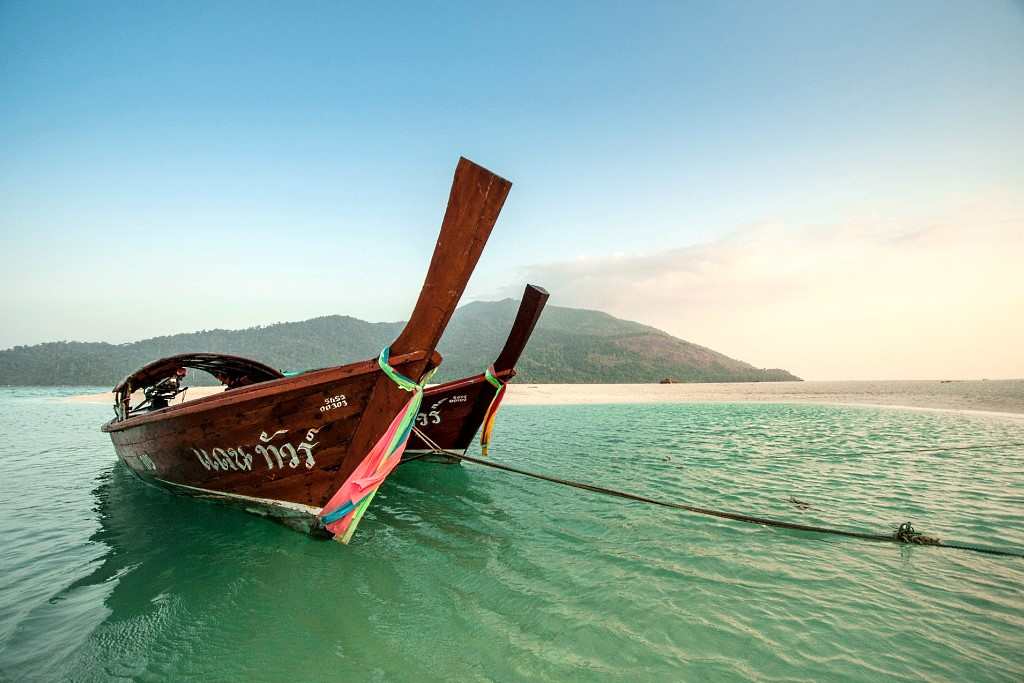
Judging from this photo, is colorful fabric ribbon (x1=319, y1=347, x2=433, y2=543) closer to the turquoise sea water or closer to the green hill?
the turquoise sea water

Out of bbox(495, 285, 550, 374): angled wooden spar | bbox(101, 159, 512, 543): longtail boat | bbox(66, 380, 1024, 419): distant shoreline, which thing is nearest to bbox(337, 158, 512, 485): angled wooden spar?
bbox(101, 159, 512, 543): longtail boat

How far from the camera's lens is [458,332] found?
14175 cm

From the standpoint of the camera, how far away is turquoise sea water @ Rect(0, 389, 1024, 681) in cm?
310

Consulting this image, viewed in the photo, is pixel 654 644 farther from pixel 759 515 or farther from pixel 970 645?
pixel 759 515

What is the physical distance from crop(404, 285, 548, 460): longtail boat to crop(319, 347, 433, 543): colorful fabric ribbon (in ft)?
13.9

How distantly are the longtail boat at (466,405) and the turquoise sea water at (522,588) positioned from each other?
1.81 metres

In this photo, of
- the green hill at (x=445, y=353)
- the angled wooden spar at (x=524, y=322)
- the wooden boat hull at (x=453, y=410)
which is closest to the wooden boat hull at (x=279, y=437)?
the angled wooden spar at (x=524, y=322)

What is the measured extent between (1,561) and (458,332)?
13741cm

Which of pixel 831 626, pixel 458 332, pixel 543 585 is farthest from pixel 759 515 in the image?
pixel 458 332

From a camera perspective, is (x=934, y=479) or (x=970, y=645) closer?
(x=970, y=645)

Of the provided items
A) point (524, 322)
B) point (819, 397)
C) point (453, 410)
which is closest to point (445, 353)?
point (819, 397)

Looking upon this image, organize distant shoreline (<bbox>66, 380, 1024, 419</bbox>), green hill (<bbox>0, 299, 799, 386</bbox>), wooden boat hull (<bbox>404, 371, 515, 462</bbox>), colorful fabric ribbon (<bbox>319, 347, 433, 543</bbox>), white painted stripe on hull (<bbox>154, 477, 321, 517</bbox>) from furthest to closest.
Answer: green hill (<bbox>0, 299, 799, 386</bbox>) < distant shoreline (<bbox>66, 380, 1024, 419</bbox>) < wooden boat hull (<bbox>404, 371, 515, 462</bbox>) < white painted stripe on hull (<bbox>154, 477, 321, 517</bbox>) < colorful fabric ribbon (<bbox>319, 347, 433, 543</bbox>)

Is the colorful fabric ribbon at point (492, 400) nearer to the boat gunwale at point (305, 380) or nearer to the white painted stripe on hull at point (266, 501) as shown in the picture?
the boat gunwale at point (305, 380)

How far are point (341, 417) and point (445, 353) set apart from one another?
108147mm
